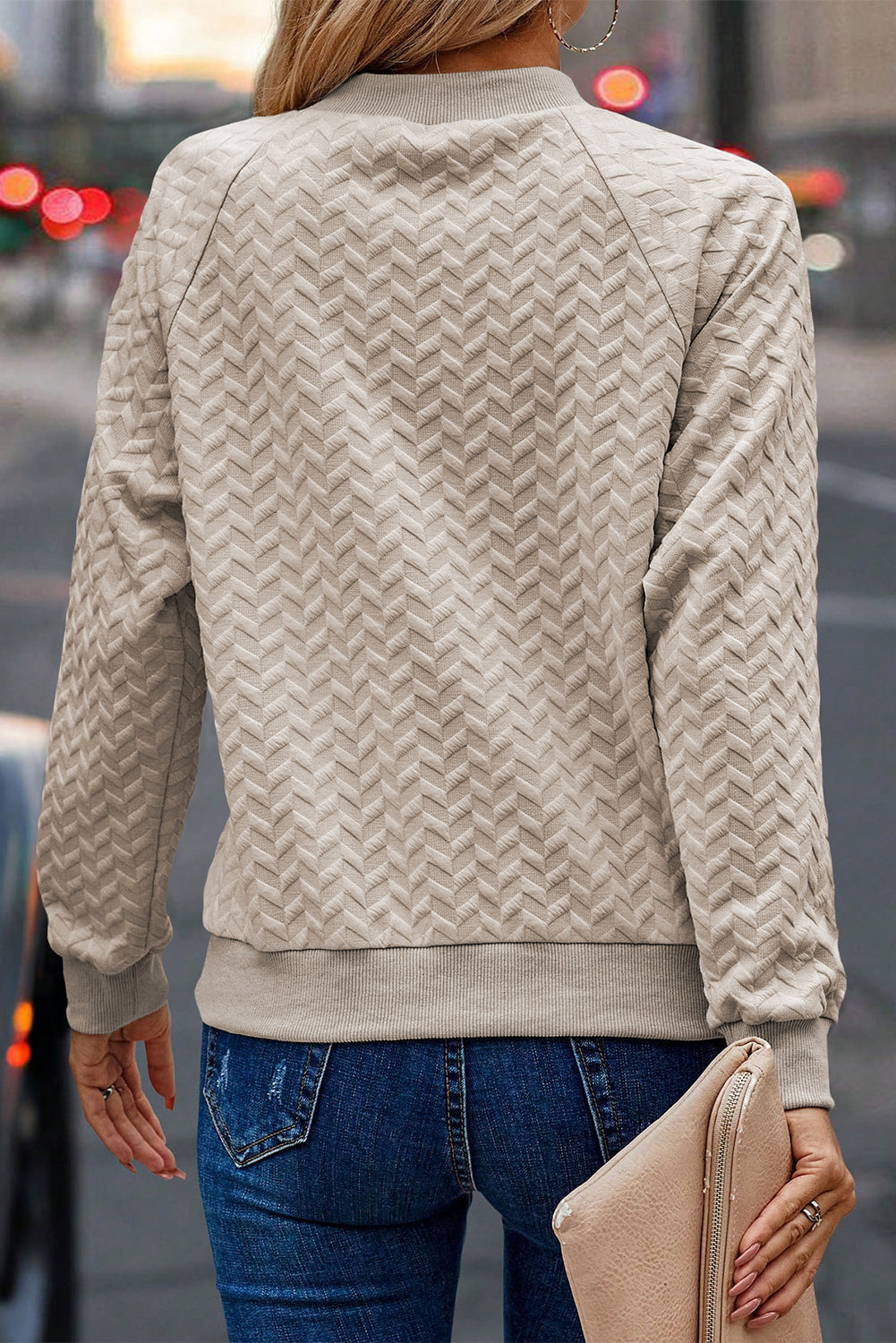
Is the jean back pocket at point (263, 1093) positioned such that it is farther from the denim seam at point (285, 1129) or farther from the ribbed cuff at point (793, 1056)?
the ribbed cuff at point (793, 1056)

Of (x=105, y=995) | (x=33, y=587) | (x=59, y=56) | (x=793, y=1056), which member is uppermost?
(x=793, y=1056)

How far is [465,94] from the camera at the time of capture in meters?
1.05

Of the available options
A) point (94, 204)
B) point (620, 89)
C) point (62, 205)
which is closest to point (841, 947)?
point (620, 89)

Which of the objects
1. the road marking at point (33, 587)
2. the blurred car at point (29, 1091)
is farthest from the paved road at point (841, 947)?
the blurred car at point (29, 1091)

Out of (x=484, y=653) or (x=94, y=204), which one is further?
(x=94, y=204)

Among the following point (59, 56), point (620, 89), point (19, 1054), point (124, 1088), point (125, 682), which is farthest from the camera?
point (59, 56)

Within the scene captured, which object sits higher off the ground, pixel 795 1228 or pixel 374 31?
pixel 374 31

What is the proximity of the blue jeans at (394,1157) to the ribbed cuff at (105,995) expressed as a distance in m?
0.13

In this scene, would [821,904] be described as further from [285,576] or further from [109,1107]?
[109,1107]

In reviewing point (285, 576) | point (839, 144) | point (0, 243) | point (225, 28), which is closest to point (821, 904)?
point (285, 576)

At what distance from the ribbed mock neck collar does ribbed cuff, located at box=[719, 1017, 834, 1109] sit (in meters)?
0.59

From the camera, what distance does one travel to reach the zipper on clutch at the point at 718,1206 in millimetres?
901

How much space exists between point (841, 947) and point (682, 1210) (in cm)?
276

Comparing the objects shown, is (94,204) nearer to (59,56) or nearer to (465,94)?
(59,56)
